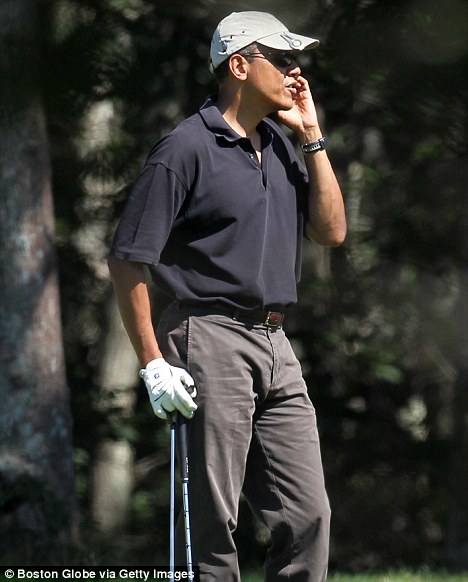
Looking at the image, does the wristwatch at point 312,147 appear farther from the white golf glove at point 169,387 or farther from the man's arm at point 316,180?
the white golf glove at point 169,387

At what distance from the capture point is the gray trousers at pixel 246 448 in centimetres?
360

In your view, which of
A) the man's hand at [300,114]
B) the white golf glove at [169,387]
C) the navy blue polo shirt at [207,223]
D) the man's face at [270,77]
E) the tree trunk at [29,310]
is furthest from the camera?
the tree trunk at [29,310]

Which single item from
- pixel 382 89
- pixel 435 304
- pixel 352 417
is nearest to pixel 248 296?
pixel 382 89

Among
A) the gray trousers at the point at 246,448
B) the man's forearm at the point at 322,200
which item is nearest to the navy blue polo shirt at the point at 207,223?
the gray trousers at the point at 246,448

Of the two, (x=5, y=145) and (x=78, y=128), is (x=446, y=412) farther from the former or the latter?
(x=5, y=145)

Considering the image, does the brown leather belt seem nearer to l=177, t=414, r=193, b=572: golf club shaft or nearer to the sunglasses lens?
l=177, t=414, r=193, b=572: golf club shaft

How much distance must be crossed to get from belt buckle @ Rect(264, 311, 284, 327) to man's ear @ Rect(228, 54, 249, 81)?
828 millimetres

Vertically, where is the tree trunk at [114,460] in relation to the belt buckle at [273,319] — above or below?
below

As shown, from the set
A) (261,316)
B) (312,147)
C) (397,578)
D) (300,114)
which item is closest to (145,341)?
(261,316)

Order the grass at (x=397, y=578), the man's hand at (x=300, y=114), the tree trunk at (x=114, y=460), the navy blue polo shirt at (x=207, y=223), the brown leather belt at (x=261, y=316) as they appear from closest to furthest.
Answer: the navy blue polo shirt at (x=207, y=223), the brown leather belt at (x=261, y=316), the man's hand at (x=300, y=114), the grass at (x=397, y=578), the tree trunk at (x=114, y=460)

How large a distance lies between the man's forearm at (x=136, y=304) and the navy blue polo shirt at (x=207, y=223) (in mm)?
58

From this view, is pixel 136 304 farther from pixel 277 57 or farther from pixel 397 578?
pixel 397 578

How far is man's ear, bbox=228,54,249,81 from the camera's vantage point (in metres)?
3.88

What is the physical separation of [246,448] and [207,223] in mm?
752
